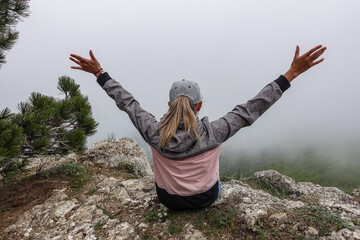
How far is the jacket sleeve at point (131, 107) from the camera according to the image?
10.9 ft

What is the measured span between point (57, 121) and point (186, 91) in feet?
12.6

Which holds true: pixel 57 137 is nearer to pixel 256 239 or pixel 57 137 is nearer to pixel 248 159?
pixel 256 239

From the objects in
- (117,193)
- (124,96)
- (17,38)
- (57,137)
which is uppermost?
(17,38)

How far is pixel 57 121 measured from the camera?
5531mm

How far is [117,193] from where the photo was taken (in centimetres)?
521

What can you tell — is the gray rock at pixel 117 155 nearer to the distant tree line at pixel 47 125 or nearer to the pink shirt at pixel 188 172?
the distant tree line at pixel 47 125

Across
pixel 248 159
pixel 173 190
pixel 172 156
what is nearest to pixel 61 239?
pixel 173 190

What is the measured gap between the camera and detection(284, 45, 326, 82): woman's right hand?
3062 mm

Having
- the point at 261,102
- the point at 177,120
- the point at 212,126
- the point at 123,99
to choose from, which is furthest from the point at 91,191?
the point at 261,102

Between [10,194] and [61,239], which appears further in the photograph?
[10,194]

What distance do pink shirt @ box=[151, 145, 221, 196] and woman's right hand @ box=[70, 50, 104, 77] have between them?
5.28 feet

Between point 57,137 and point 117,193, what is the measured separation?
6.90 ft

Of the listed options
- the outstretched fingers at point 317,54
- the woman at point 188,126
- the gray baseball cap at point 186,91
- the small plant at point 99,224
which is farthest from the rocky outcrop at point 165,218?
the outstretched fingers at point 317,54

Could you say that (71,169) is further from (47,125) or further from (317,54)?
(317,54)
